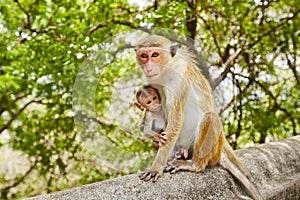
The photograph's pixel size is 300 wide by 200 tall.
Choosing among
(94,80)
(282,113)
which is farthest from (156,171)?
(282,113)

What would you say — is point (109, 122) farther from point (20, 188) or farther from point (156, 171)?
point (20, 188)

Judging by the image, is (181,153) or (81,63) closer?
(181,153)

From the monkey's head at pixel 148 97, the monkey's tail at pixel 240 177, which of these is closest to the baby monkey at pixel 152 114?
the monkey's head at pixel 148 97

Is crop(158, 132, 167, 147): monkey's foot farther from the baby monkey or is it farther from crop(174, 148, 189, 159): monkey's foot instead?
crop(174, 148, 189, 159): monkey's foot

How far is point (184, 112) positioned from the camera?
1661 mm

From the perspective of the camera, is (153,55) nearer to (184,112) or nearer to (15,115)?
(184,112)

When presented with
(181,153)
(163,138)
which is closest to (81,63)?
(181,153)

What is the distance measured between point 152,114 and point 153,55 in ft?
0.87

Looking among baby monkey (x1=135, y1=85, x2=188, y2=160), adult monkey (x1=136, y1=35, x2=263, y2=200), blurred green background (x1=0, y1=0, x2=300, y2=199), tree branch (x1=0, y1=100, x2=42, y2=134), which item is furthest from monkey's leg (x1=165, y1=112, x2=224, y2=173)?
tree branch (x1=0, y1=100, x2=42, y2=134)

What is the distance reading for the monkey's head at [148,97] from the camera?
5.03 feet

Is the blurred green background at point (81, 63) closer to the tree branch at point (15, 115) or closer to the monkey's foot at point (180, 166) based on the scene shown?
the tree branch at point (15, 115)

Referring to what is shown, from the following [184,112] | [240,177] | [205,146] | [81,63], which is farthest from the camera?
[81,63]

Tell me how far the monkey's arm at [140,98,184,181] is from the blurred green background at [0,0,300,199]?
1.73 feet

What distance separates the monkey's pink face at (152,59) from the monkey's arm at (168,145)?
162mm
